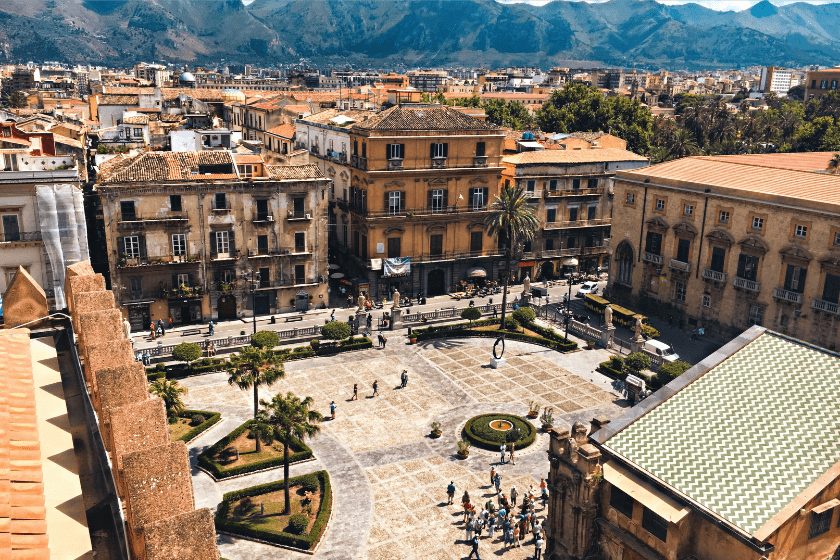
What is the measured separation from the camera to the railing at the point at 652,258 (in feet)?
207

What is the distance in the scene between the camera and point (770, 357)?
76.7 ft

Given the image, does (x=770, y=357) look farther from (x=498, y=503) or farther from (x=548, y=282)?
(x=548, y=282)

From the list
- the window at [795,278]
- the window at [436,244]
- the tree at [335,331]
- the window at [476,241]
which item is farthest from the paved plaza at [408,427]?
the window at [795,278]

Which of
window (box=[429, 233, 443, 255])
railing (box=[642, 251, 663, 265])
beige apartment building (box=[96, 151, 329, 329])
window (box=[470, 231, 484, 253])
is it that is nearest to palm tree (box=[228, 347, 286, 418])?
beige apartment building (box=[96, 151, 329, 329])

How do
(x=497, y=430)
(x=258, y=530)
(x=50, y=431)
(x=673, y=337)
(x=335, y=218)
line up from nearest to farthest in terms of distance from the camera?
1. (x=50, y=431)
2. (x=258, y=530)
3. (x=497, y=430)
4. (x=673, y=337)
5. (x=335, y=218)

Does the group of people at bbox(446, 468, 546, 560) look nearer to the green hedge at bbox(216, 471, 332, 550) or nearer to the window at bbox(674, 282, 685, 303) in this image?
the green hedge at bbox(216, 471, 332, 550)

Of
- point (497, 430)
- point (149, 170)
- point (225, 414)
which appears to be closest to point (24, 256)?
point (149, 170)

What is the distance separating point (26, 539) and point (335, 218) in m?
68.9

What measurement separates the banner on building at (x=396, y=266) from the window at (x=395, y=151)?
10.1 m

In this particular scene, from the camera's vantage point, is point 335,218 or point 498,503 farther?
point 335,218

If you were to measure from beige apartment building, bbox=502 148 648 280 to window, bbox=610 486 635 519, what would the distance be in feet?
178

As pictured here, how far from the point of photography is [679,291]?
6222 cm

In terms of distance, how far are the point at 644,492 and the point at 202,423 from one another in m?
31.0

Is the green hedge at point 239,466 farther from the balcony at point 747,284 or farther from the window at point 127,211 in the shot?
the balcony at point 747,284
